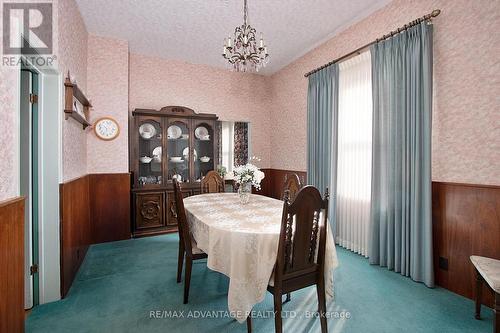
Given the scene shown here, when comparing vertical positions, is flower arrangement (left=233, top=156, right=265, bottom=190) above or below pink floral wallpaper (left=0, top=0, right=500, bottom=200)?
below

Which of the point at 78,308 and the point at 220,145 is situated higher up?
the point at 220,145

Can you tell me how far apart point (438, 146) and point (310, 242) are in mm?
1757

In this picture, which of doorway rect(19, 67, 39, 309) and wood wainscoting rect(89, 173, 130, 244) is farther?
wood wainscoting rect(89, 173, 130, 244)

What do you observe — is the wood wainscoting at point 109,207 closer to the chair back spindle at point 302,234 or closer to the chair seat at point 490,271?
the chair back spindle at point 302,234

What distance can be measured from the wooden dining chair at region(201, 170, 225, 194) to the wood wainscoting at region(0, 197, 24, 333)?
7.18 ft

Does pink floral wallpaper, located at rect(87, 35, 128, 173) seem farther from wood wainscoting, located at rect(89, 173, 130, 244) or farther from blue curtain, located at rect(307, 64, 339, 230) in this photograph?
blue curtain, located at rect(307, 64, 339, 230)

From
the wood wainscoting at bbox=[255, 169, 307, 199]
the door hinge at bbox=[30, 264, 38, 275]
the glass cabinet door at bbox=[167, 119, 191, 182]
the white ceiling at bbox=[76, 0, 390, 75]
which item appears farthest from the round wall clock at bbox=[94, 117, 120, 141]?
the wood wainscoting at bbox=[255, 169, 307, 199]

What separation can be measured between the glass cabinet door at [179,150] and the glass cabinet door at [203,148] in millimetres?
182

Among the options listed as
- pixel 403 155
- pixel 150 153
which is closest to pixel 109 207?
pixel 150 153

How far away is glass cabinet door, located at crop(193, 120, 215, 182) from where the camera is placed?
15.1 ft

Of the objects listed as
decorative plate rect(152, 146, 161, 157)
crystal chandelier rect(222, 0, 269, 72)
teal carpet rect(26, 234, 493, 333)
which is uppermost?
crystal chandelier rect(222, 0, 269, 72)

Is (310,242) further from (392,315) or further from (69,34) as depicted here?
(69,34)

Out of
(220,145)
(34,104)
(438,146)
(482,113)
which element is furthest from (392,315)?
(220,145)

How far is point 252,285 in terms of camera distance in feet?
5.28
